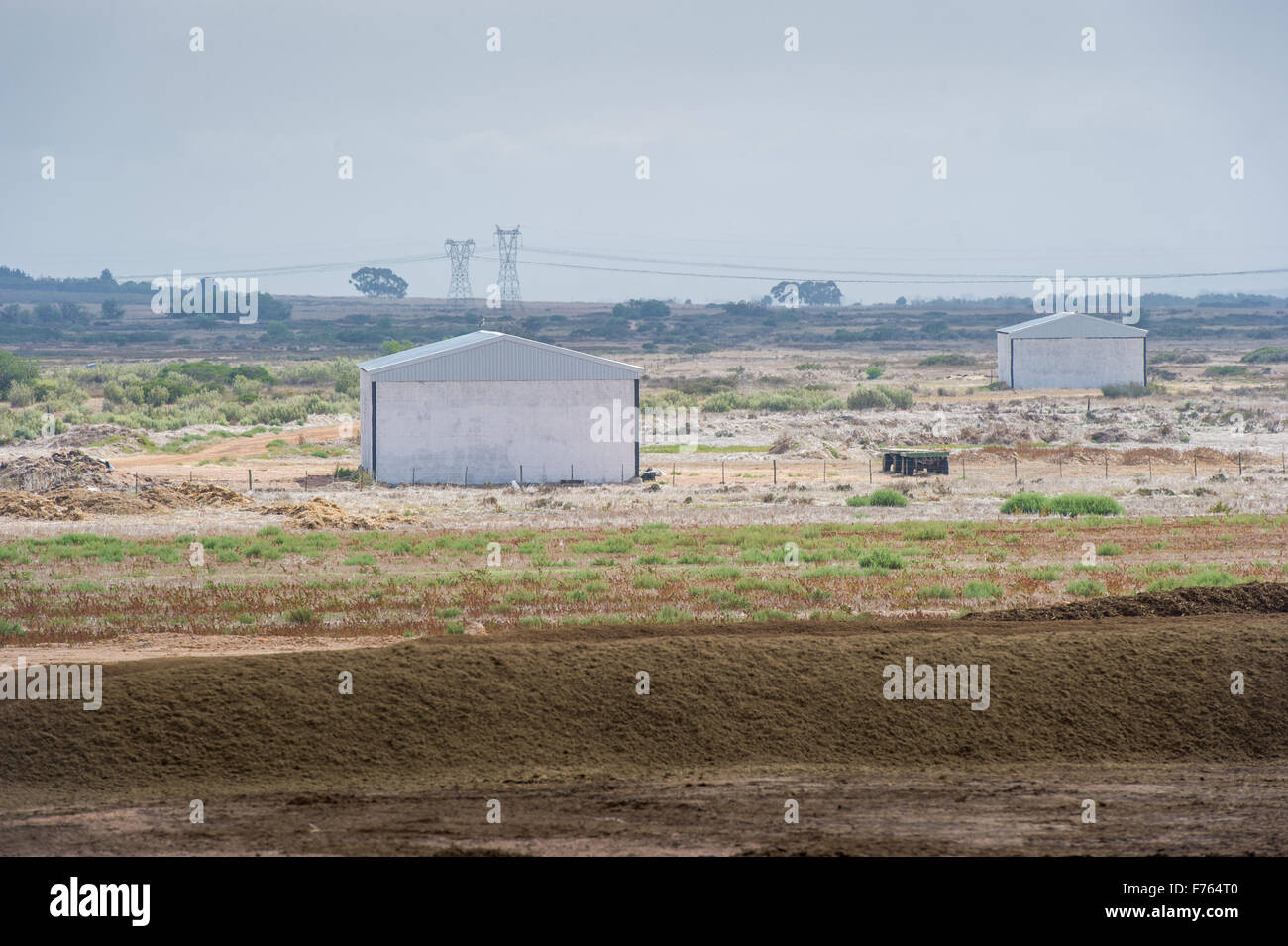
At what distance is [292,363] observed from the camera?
4141 inches

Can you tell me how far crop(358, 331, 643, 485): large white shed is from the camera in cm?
3800

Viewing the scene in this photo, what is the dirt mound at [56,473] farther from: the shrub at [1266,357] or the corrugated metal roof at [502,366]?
the shrub at [1266,357]

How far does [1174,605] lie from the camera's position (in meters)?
17.1

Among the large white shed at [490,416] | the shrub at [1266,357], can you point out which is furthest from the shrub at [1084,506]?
the shrub at [1266,357]

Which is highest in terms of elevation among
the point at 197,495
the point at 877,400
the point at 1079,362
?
the point at 1079,362

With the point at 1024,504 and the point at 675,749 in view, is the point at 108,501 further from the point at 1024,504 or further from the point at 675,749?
the point at 675,749

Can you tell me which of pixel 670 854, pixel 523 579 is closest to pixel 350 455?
pixel 523 579

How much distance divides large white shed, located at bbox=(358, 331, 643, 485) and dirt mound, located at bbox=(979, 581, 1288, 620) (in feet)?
72.0

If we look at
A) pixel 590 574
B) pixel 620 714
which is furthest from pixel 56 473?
pixel 620 714

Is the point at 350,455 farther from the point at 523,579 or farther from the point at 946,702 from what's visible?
the point at 946,702

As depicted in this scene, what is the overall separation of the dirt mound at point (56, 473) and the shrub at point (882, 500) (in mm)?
19855

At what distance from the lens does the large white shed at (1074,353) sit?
74.2 meters

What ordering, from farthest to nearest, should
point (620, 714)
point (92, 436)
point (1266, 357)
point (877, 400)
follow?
1. point (1266, 357)
2. point (877, 400)
3. point (92, 436)
4. point (620, 714)

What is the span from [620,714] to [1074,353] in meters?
67.2
